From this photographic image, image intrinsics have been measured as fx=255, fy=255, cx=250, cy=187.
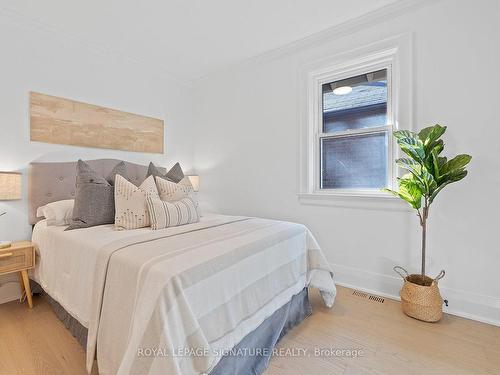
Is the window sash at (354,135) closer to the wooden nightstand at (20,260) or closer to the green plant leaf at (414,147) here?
the green plant leaf at (414,147)

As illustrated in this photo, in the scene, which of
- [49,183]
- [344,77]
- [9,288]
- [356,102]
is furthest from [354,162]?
[9,288]

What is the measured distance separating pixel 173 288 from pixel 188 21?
239 centimetres

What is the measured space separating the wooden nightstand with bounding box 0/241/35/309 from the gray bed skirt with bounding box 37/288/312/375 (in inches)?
13.0

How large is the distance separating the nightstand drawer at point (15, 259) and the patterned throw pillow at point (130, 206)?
810mm

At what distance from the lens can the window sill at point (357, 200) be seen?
227cm

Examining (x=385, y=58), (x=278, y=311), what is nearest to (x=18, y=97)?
(x=278, y=311)

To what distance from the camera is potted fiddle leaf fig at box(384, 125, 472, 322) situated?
1.82 meters

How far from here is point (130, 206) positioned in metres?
1.94

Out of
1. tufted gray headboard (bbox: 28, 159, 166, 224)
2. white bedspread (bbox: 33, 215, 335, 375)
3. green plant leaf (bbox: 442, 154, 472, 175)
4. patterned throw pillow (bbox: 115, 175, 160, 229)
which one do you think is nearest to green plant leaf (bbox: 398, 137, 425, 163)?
green plant leaf (bbox: 442, 154, 472, 175)

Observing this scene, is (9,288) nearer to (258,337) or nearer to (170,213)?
(170,213)

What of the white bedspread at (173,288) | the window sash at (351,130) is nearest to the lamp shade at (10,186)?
the white bedspread at (173,288)

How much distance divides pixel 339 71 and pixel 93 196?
2580 mm

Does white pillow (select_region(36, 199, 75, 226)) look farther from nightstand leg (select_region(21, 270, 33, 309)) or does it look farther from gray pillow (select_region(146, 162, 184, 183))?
gray pillow (select_region(146, 162, 184, 183))

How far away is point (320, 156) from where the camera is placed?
2.83m
